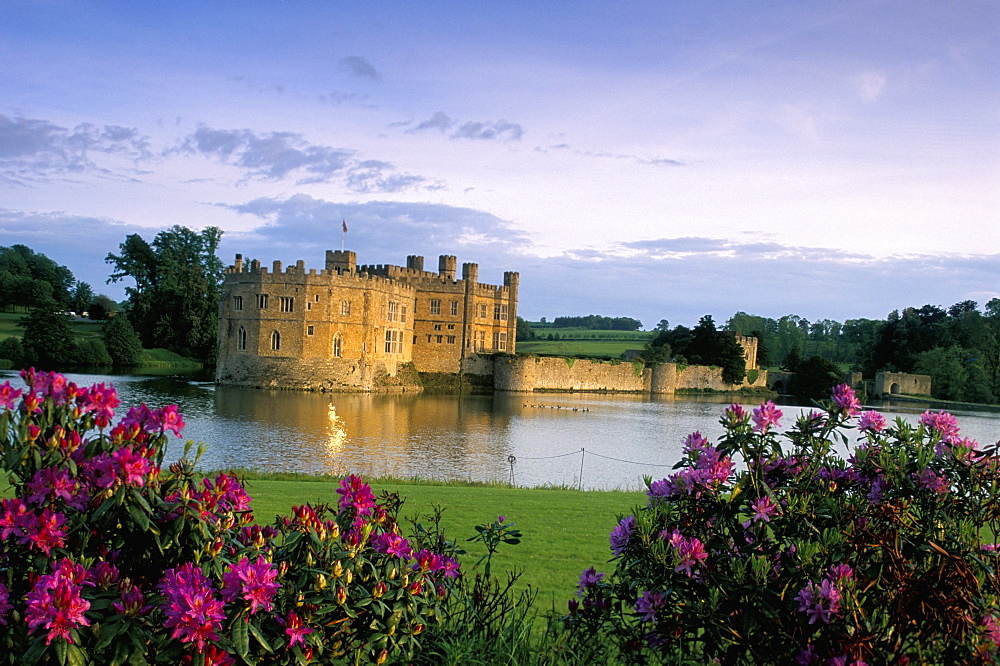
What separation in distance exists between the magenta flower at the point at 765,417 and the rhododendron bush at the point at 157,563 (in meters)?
1.48

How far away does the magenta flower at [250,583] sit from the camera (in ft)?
9.18

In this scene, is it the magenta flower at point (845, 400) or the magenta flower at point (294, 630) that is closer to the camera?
the magenta flower at point (294, 630)

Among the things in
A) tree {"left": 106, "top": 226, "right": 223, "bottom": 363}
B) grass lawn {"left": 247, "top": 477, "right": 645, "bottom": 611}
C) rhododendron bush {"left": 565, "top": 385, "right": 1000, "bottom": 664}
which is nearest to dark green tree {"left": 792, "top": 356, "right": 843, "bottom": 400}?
tree {"left": 106, "top": 226, "right": 223, "bottom": 363}

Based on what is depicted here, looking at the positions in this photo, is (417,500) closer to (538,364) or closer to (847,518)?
(847,518)

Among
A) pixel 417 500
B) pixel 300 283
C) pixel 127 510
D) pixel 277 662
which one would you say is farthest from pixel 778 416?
pixel 300 283

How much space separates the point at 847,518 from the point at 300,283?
44.5m

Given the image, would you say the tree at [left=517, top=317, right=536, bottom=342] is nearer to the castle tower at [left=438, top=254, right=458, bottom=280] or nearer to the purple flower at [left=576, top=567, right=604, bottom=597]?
the castle tower at [left=438, top=254, right=458, bottom=280]

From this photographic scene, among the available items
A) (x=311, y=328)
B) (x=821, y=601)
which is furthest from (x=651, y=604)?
(x=311, y=328)

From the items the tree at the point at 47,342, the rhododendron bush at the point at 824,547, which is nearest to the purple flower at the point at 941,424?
the rhododendron bush at the point at 824,547

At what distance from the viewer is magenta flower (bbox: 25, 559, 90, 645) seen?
2.69 meters

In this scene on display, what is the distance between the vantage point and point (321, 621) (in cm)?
321

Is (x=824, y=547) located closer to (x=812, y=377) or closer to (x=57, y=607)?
(x=57, y=607)

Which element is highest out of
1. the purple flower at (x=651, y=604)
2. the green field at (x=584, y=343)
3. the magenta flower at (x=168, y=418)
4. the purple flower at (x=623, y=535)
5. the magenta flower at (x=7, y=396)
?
the green field at (x=584, y=343)

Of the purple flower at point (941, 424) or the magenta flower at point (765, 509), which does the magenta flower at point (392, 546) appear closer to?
the magenta flower at point (765, 509)
